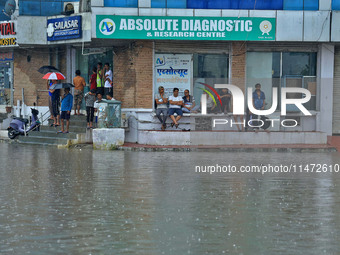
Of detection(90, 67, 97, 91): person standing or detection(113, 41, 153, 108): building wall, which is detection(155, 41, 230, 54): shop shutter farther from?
detection(90, 67, 97, 91): person standing

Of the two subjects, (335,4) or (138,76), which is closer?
(138,76)

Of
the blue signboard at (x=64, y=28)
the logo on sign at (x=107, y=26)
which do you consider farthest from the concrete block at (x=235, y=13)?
the blue signboard at (x=64, y=28)

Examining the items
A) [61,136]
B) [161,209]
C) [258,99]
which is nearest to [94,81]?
[61,136]

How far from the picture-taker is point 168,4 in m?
22.5

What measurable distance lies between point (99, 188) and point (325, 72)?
13654 mm

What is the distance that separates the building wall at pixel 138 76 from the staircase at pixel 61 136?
180cm

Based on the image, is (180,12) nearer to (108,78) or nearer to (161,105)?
(161,105)

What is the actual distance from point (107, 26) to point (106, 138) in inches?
153

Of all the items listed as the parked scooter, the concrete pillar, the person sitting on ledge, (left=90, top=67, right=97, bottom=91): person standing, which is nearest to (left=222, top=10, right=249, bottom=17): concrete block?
the person sitting on ledge

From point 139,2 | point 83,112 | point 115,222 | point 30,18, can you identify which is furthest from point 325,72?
point 115,222

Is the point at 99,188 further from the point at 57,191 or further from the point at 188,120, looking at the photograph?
the point at 188,120

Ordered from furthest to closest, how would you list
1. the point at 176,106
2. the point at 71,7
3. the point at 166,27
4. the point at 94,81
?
the point at 71,7, the point at 94,81, the point at 176,106, the point at 166,27

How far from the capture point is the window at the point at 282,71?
23.6 meters

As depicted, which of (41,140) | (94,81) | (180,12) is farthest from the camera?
(94,81)
